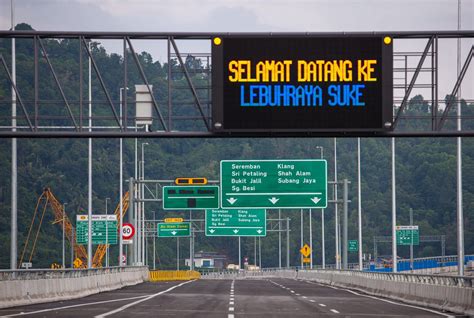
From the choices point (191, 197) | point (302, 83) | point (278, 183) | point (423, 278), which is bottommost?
point (423, 278)

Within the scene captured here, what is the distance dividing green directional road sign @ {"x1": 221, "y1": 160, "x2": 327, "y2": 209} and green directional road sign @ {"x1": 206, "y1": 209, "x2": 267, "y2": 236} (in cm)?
2746

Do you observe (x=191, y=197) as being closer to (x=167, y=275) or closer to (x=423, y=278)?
(x=167, y=275)

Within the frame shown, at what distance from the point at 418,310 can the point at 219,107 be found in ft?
33.2

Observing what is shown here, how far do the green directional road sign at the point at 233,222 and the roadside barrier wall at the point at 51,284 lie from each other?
3669 centimetres

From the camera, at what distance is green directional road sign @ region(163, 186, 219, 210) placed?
76.9 metres

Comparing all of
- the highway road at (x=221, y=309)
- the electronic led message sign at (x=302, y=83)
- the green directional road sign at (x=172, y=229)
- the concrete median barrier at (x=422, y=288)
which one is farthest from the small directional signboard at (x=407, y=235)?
the electronic led message sign at (x=302, y=83)

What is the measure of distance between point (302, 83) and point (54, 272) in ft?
71.2

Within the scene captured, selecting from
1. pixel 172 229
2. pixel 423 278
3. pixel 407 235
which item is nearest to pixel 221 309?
pixel 423 278

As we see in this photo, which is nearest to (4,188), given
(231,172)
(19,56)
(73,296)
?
(19,56)

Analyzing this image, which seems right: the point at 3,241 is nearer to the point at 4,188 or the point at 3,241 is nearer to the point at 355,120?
the point at 4,188

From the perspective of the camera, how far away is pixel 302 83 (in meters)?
29.5

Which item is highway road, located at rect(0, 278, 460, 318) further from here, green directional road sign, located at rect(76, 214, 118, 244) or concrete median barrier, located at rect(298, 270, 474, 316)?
green directional road sign, located at rect(76, 214, 118, 244)

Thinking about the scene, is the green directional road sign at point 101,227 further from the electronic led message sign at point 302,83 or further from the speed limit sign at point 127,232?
the electronic led message sign at point 302,83

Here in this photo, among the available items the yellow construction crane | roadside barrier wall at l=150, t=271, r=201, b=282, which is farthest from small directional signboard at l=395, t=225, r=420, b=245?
the yellow construction crane
